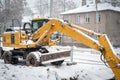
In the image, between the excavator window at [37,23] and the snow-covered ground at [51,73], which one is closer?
the snow-covered ground at [51,73]

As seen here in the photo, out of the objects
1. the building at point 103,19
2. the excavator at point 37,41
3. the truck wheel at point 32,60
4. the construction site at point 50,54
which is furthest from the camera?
the building at point 103,19

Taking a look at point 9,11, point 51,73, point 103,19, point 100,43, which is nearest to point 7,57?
point 51,73

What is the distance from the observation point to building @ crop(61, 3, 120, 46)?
135 ft

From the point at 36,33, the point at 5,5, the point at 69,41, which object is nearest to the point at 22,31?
the point at 36,33

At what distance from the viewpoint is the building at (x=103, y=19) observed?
41031mm

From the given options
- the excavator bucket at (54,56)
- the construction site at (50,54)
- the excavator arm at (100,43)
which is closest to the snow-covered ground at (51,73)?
the construction site at (50,54)

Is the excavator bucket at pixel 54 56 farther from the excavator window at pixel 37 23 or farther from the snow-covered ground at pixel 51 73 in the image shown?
the excavator window at pixel 37 23

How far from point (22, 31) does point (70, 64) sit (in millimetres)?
3442

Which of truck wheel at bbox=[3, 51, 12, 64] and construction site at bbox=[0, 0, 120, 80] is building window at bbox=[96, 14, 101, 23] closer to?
construction site at bbox=[0, 0, 120, 80]

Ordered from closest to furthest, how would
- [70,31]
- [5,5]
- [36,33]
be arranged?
[70,31] → [36,33] → [5,5]

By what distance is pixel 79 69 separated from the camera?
1374 centimetres

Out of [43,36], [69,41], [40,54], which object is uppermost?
[43,36]

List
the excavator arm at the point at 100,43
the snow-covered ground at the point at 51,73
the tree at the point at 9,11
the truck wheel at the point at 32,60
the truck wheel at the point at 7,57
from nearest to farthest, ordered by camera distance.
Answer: the excavator arm at the point at 100,43 → the snow-covered ground at the point at 51,73 → the truck wheel at the point at 32,60 → the truck wheel at the point at 7,57 → the tree at the point at 9,11

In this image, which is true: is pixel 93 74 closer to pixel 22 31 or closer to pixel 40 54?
pixel 40 54
